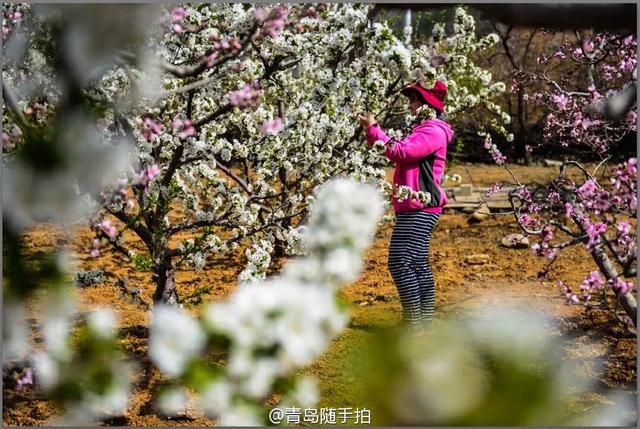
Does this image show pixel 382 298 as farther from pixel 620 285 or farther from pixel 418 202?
pixel 620 285

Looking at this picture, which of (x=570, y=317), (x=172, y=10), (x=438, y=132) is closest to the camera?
(x=172, y=10)

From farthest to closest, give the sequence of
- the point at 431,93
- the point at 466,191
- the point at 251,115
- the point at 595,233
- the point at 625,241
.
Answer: the point at 466,191
the point at 431,93
the point at 251,115
the point at 625,241
the point at 595,233

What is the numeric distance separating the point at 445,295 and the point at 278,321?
13.4 feet

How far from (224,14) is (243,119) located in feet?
2.28

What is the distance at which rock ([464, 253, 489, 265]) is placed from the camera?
17.5 ft

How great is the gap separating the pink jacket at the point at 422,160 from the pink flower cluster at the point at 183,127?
0.97 m

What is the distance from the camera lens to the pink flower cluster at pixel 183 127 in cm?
276

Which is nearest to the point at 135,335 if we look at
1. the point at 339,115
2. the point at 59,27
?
the point at 339,115

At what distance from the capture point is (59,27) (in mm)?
786

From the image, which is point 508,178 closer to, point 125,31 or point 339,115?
point 339,115

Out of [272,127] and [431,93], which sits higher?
[431,93]

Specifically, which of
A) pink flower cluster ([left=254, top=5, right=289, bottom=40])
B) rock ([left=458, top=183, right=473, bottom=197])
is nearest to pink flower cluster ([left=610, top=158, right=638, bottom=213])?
pink flower cluster ([left=254, top=5, right=289, bottom=40])

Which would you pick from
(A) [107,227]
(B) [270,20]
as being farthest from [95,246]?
(B) [270,20]

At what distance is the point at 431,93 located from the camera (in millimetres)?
3496
